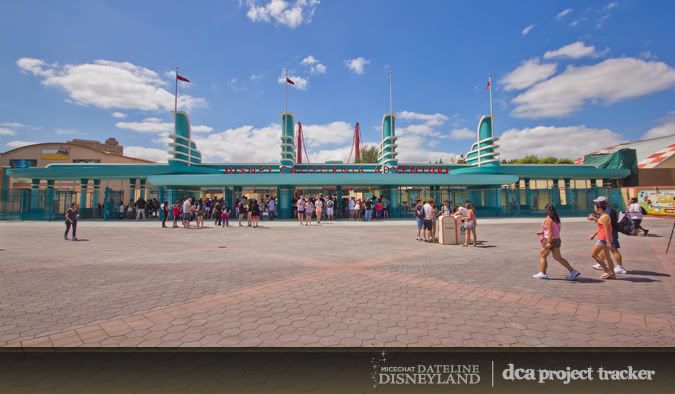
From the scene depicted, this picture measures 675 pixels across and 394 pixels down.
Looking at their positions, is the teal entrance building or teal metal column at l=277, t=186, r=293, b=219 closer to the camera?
the teal entrance building

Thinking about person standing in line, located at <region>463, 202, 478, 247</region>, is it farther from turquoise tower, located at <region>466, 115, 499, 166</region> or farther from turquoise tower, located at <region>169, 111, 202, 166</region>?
turquoise tower, located at <region>169, 111, 202, 166</region>

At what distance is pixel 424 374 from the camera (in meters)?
3.34

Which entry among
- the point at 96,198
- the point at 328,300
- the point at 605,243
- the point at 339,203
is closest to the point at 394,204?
the point at 339,203

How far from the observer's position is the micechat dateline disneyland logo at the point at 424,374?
3.23 metres

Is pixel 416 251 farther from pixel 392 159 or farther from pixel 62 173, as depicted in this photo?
pixel 62 173

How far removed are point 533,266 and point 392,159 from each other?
2397 centimetres

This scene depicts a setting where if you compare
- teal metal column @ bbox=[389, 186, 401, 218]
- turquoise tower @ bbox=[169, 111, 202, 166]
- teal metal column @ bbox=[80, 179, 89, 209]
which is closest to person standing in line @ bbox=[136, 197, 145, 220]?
turquoise tower @ bbox=[169, 111, 202, 166]

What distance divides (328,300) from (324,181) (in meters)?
20.1

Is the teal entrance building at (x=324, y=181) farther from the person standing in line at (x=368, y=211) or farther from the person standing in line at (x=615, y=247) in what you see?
the person standing in line at (x=615, y=247)

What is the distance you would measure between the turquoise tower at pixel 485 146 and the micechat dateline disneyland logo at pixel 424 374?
30.9 m

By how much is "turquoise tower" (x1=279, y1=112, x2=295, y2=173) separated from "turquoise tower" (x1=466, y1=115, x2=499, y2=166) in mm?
18595

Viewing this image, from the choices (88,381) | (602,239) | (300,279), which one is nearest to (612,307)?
(602,239)

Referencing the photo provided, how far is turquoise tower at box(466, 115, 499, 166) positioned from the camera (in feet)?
101

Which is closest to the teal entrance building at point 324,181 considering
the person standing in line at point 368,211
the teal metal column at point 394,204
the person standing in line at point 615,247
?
the teal metal column at point 394,204
